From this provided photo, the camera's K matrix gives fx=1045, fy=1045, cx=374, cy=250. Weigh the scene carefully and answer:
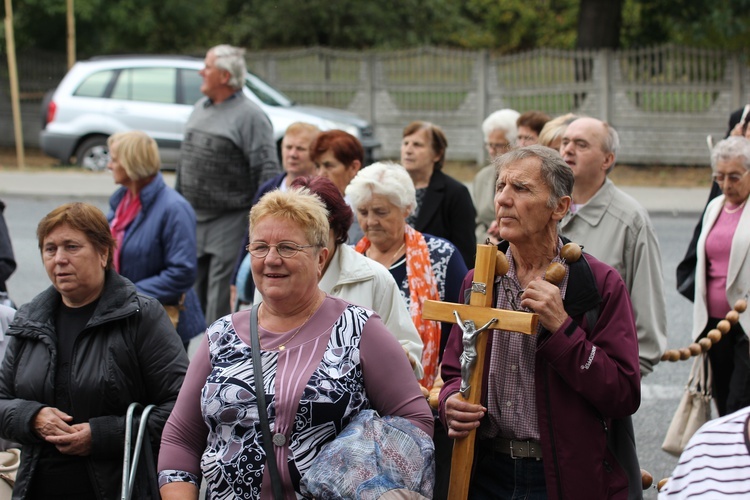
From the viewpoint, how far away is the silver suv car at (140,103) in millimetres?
17750

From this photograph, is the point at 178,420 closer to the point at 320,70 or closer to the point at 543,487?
the point at 543,487

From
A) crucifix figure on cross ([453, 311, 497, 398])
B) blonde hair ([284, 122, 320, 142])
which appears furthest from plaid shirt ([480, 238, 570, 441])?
blonde hair ([284, 122, 320, 142])

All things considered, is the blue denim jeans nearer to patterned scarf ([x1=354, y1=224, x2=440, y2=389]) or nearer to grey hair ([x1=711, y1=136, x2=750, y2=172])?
patterned scarf ([x1=354, y1=224, x2=440, y2=389])

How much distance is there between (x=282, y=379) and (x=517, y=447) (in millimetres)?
830

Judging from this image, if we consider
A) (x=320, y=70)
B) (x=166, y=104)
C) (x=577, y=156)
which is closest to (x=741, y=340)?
(x=577, y=156)

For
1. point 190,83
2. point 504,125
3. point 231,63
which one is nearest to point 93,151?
point 190,83

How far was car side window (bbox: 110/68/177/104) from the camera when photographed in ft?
58.9

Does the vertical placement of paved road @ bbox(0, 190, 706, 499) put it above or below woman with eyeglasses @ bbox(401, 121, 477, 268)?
below

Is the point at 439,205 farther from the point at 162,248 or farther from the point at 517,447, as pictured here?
the point at 517,447

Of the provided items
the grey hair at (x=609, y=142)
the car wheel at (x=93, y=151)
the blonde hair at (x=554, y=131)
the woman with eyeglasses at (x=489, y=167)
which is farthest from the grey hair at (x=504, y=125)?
the car wheel at (x=93, y=151)

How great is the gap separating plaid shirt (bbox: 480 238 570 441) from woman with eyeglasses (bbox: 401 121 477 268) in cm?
267

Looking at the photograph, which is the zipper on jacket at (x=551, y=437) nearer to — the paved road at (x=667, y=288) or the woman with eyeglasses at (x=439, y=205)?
the paved road at (x=667, y=288)

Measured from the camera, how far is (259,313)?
3.61 meters

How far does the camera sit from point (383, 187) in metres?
4.95
